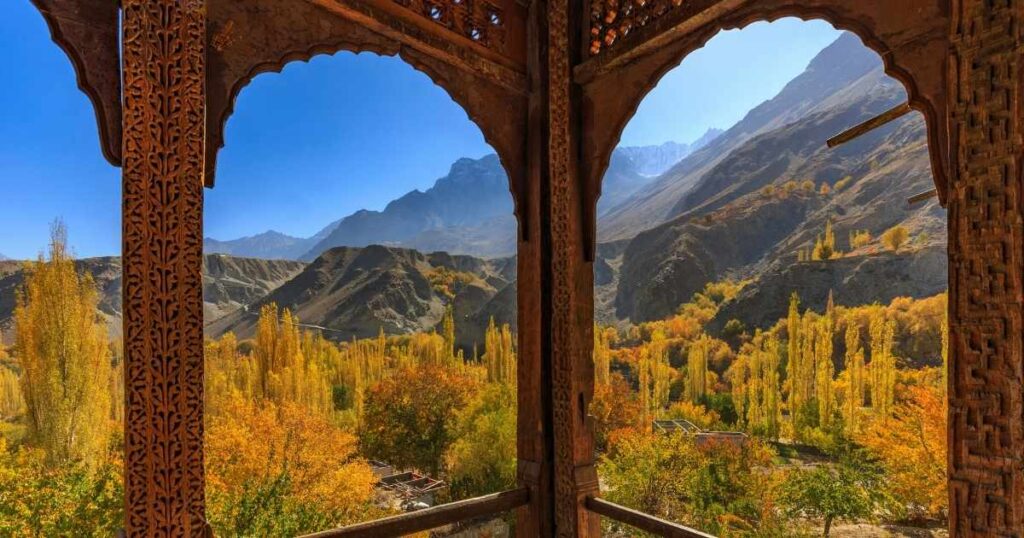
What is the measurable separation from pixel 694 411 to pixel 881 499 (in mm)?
5614

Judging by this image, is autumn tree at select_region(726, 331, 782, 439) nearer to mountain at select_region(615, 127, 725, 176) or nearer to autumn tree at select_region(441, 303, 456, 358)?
autumn tree at select_region(441, 303, 456, 358)

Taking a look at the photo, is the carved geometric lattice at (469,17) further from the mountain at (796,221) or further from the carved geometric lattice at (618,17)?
the mountain at (796,221)

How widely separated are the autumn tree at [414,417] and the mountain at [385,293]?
7.97 feet

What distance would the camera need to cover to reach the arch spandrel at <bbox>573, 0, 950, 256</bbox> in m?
1.91

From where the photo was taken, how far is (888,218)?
18.6 metres

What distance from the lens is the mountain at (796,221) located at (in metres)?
17.6

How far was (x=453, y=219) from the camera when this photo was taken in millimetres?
43344

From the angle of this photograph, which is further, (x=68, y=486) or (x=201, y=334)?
(x=68, y=486)

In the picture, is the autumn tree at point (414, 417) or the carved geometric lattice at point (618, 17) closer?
the carved geometric lattice at point (618, 17)

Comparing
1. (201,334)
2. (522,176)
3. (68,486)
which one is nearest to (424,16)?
(522,176)

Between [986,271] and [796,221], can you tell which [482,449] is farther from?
[986,271]

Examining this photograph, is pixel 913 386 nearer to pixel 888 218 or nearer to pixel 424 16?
pixel 888 218

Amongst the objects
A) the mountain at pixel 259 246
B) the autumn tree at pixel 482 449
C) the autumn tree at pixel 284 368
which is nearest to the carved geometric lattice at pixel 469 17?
the mountain at pixel 259 246

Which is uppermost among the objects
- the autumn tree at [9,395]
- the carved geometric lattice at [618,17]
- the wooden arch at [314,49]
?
the carved geometric lattice at [618,17]
